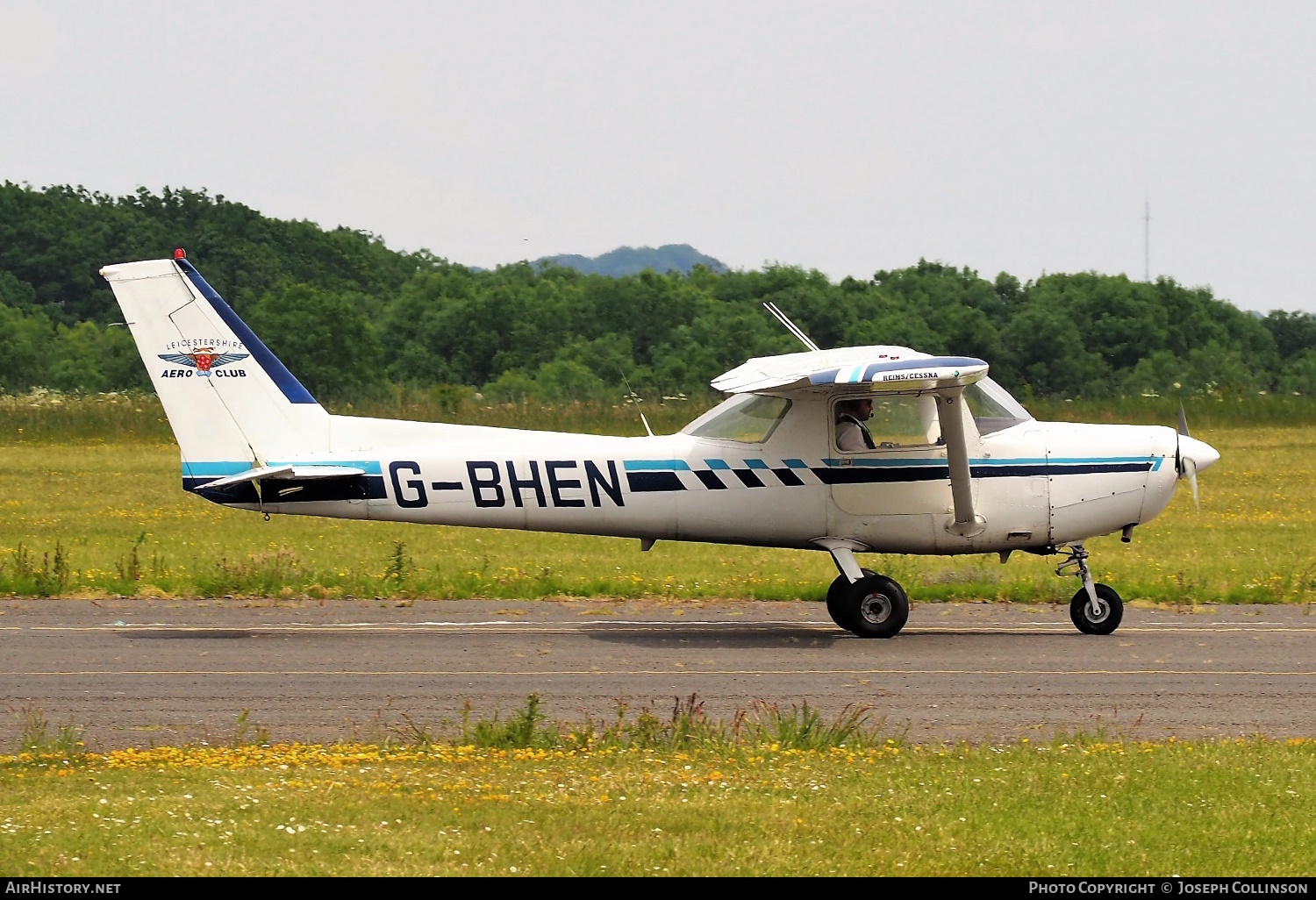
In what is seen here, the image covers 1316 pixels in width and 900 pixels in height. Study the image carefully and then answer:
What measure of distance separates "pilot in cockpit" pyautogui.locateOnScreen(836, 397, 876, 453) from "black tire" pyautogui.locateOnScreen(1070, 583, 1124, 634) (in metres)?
2.33

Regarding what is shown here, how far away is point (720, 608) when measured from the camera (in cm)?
1569

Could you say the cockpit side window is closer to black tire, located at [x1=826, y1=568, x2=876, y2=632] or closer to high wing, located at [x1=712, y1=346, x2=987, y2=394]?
high wing, located at [x1=712, y1=346, x2=987, y2=394]

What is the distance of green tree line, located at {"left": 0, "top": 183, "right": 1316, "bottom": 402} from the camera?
50000 mm

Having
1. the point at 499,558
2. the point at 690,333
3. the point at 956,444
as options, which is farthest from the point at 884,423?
the point at 690,333

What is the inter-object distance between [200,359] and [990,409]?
6.85 m

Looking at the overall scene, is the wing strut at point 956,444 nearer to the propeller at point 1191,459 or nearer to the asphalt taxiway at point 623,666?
the asphalt taxiway at point 623,666

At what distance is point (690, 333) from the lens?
2092 inches

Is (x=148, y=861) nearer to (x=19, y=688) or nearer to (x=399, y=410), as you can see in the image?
(x=19, y=688)

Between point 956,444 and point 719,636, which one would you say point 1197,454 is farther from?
point 719,636

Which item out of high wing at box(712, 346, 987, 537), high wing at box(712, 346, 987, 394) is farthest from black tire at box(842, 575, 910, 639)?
high wing at box(712, 346, 987, 394)

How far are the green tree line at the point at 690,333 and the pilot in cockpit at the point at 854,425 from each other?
30.3 m

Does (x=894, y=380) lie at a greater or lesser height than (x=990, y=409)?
greater

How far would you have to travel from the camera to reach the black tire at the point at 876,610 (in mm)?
13594

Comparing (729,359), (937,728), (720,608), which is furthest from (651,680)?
(729,359)
